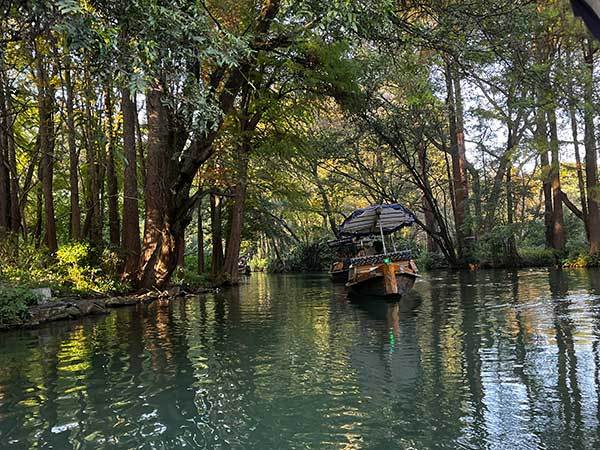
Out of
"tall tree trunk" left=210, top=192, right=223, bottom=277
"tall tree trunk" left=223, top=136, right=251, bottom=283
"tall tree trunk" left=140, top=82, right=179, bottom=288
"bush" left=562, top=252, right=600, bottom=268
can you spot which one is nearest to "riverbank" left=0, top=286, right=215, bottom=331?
"tall tree trunk" left=140, top=82, right=179, bottom=288

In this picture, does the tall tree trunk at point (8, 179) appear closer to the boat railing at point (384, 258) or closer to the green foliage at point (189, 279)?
the green foliage at point (189, 279)

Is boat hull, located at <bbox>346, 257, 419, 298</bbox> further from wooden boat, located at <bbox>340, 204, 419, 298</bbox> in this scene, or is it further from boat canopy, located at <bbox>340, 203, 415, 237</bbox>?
boat canopy, located at <bbox>340, 203, 415, 237</bbox>

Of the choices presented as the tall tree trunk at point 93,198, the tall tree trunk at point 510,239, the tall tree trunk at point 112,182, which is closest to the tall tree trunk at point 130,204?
the tall tree trunk at point 112,182

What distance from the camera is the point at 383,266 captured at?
14852mm

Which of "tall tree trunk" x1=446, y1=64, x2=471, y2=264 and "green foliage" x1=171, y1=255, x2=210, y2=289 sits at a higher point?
"tall tree trunk" x1=446, y1=64, x2=471, y2=264

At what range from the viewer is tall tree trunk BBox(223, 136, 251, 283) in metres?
16.7

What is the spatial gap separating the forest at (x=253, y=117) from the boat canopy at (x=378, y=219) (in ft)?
9.38

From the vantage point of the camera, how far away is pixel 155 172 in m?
14.0

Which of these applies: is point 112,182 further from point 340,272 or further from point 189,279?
point 340,272

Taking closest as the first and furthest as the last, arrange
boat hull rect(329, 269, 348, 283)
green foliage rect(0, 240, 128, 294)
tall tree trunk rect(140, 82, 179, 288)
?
green foliage rect(0, 240, 128, 294), tall tree trunk rect(140, 82, 179, 288), boat hull rect(329, 269, 348, 283)

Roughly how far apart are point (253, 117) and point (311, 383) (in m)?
13.5

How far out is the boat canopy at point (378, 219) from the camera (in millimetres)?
16608

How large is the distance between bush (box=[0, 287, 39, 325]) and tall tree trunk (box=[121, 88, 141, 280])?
472 cm

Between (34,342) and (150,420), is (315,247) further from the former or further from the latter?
(150,420)
